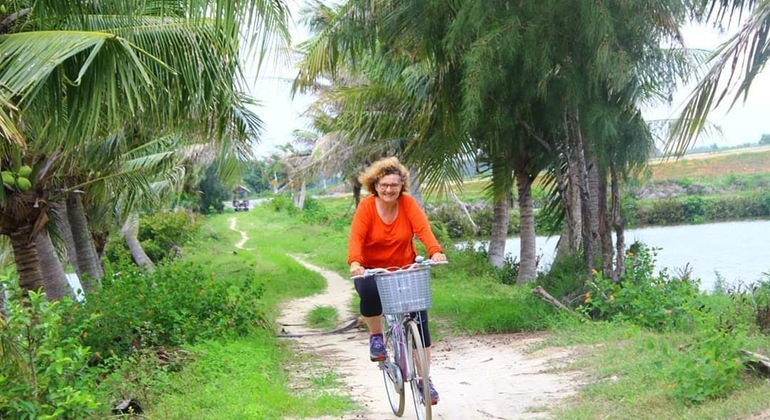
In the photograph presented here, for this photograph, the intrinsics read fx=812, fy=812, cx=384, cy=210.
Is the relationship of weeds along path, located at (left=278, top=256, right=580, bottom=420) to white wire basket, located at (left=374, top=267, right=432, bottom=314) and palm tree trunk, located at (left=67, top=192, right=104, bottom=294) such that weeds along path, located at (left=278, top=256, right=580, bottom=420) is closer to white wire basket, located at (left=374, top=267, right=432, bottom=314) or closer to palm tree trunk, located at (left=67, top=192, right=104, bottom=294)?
white wire basket, located at (left=374, top=267, right=432, bottom=314)

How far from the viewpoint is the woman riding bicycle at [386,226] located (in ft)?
17.7

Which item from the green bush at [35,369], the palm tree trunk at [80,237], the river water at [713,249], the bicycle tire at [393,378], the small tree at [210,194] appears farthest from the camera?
the small tree at [210,194]

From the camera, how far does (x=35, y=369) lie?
517cm

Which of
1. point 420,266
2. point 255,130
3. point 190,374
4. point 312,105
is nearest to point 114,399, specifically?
point 190,374

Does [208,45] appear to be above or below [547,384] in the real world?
above

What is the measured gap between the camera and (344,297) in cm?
1560

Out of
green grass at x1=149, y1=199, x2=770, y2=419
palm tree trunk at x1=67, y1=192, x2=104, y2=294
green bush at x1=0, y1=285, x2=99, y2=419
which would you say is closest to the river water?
green grass at x1=149, y1=199, x2=770, y2=419

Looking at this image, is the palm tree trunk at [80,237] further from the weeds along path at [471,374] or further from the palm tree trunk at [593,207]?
the palm tree trunk at [593,207]

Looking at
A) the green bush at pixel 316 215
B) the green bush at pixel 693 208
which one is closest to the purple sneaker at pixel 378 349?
the green bush at pixel 693 208

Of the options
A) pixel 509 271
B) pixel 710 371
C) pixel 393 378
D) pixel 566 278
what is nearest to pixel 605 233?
pixel 566 278

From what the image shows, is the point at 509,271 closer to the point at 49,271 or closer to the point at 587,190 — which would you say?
the point at 587,190

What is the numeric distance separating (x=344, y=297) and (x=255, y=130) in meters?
4.92

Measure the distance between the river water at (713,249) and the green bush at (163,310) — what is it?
6.61m

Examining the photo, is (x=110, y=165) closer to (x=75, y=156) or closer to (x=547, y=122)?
(x=75, y=156)
